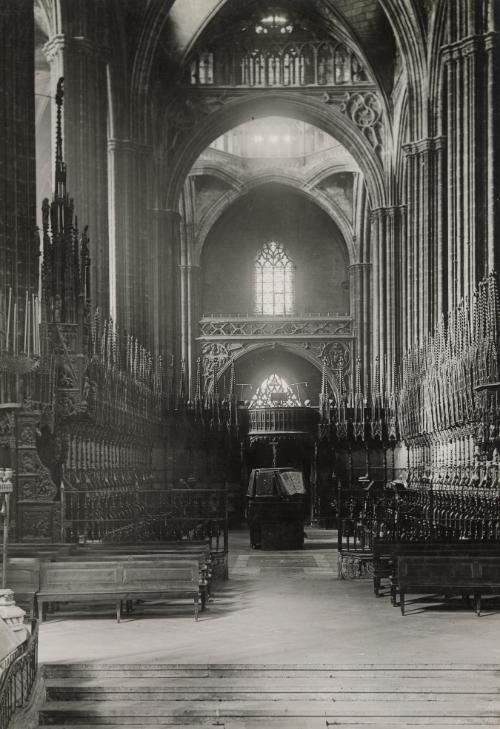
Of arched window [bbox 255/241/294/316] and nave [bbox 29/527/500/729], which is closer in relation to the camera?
nave [bbox 29/527/500/729]

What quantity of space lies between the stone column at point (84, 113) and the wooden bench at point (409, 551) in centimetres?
1157

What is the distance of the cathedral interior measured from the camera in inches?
324

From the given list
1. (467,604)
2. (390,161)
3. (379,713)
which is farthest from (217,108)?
(379,713)

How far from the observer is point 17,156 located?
14.5m

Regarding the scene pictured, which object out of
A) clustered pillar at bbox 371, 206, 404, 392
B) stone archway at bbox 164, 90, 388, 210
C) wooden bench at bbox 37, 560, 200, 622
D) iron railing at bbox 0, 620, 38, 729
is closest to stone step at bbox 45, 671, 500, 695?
iron railing at bbox 0, 620, 38, 729

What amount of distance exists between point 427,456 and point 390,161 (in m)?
13.2

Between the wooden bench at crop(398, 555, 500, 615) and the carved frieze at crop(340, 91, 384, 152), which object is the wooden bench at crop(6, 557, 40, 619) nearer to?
the wooden bench at crop(398, 555, 500, 615)

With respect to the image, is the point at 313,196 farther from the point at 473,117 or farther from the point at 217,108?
the point at 473,117

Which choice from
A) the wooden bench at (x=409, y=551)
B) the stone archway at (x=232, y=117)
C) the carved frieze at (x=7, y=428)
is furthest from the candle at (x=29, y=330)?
the stone archway at (x=232, y=117)

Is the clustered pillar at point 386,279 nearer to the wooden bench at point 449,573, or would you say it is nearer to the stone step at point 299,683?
the wooden bench at point 449,573

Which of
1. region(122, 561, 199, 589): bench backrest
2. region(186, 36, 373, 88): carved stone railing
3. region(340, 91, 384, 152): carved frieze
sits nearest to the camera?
region(122, 561, 199, 589): bench backrest

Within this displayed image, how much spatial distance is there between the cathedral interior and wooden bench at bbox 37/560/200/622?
0.03 m

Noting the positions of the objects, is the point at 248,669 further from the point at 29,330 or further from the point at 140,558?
the point at 29,330

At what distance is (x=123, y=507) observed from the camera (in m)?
17.0
